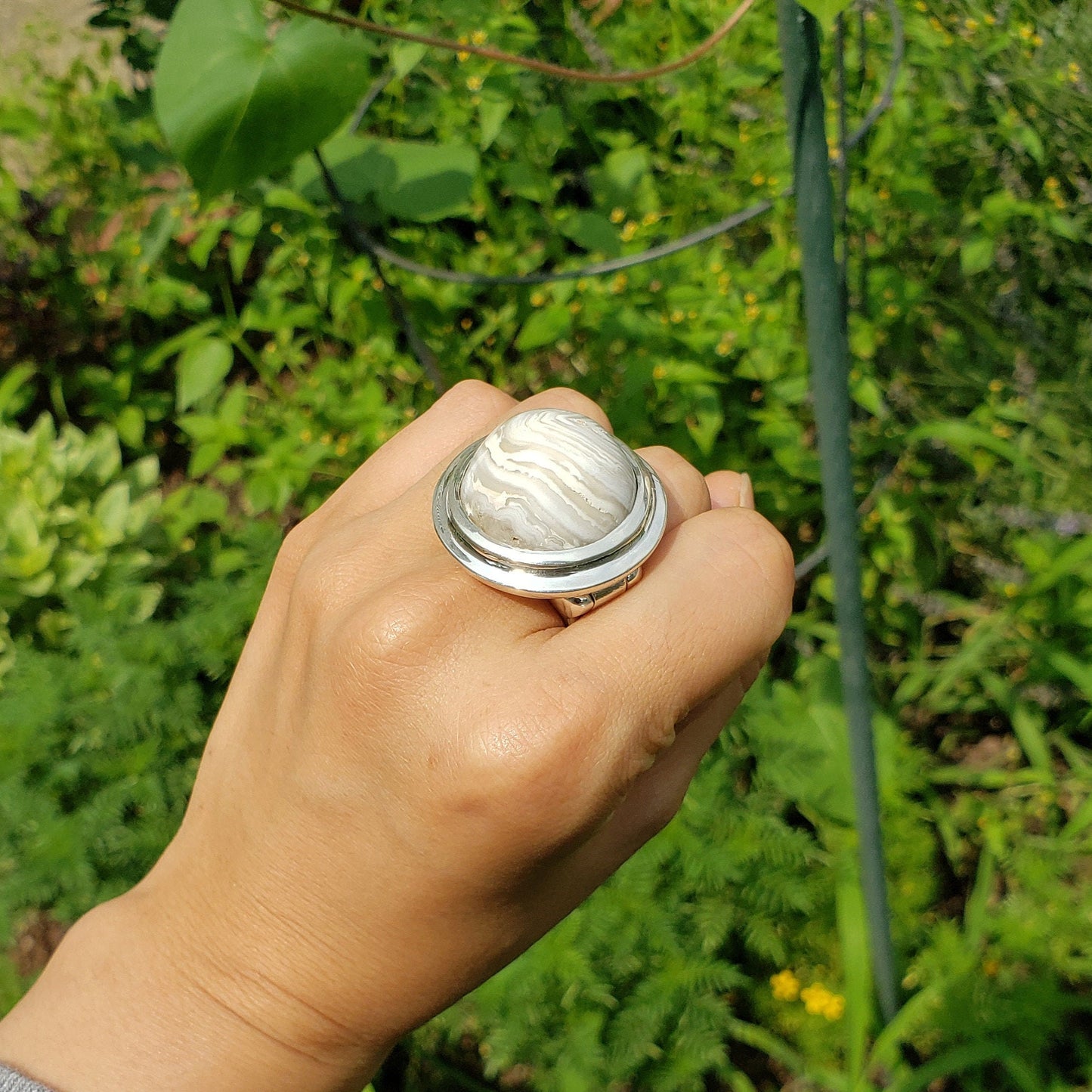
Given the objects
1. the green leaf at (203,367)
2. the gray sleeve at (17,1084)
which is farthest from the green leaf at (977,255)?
the gray sleeve at (17,1084)

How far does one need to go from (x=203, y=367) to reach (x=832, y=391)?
6.16ft

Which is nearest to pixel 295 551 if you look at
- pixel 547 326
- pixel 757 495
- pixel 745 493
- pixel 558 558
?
pixel 558 558

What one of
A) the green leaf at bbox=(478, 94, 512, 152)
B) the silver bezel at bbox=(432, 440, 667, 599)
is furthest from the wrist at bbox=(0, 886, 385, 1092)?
the green leaf at bbox=(478, 94, 512, 152)

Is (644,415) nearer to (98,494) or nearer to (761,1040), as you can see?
(761,1040)

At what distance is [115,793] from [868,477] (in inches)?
Answer: 76.3

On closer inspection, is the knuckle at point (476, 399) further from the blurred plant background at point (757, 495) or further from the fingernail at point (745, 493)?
the blurred plant background at point (757, 495)

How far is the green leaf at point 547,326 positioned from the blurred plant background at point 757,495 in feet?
0.03

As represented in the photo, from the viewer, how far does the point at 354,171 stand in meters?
1.75

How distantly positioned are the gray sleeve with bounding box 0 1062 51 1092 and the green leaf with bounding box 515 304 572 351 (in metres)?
1.58

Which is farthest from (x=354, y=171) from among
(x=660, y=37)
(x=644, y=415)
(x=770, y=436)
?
(x=660, y=37)

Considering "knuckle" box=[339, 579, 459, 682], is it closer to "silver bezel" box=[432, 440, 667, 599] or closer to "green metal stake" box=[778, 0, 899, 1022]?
"silver bezel" box=[432, 440, 667, 599]

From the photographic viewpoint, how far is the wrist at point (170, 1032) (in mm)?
935

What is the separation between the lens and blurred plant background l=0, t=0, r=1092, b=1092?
1.80m

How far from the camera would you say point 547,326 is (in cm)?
204
